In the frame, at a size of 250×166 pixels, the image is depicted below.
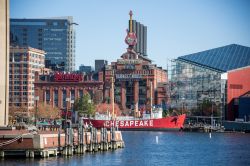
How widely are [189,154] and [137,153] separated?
7.45 metres

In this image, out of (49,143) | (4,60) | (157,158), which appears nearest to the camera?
(49,143)

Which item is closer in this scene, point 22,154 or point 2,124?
point 22,154

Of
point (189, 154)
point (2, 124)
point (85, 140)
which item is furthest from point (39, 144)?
point (189, 154)

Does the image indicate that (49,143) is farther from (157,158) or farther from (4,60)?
(4,60)

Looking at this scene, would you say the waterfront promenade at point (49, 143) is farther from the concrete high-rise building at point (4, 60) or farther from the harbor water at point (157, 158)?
the concrete high-rise building at point (4, 60)

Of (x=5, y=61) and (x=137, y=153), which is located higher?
(x=5, y=61)

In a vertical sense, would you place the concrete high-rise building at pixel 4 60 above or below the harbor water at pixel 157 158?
above

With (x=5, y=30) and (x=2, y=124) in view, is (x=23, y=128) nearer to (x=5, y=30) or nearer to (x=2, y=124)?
(x=2, y=124)

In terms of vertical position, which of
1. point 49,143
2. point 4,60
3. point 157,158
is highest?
point 4,60

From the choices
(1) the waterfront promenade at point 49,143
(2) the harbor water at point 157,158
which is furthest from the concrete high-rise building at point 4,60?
(2) the harbor water at point 157,158

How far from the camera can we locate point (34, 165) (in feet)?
253

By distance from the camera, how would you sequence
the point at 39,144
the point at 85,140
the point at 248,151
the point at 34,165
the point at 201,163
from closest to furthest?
the point at 34,165, the point at 39,144, the point at 201,163, the point at 85,140, the point at 248,151

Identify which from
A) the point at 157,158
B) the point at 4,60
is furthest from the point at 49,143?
the point at 4,60

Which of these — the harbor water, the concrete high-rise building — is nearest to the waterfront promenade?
the harbor water
